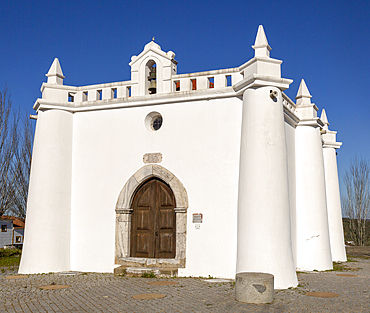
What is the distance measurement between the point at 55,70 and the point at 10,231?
92.5 feet

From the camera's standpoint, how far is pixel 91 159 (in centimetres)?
1154

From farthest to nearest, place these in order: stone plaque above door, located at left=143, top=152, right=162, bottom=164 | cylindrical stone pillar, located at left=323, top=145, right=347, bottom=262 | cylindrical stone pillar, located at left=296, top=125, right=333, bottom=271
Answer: cylindrical stone pillar, located at left=323, top=145, right=347, bottom=262 → cylindrical stone pillar, located at left=296, top=125, right=333, bottom=271 → stone plaque above door, located at left=143, top=152, right=162, bottom=164

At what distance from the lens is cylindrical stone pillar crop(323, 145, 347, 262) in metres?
14.6

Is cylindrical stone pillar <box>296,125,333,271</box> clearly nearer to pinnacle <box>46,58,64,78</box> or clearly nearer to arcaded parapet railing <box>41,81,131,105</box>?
arcaded parapet railing <box>41,81,131,105</box>

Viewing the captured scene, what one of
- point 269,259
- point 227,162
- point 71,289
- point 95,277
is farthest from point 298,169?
point 71,289

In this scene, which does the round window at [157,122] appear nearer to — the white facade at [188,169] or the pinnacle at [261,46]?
the white facade at [188,169]

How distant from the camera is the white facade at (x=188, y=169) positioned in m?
9.12

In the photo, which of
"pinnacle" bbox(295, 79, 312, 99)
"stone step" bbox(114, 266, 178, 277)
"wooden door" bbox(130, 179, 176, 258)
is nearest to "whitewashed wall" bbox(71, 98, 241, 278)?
"stone step" bbox(114, 266, 178, 277)

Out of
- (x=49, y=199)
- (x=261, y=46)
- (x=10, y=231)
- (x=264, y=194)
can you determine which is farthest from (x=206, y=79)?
(x=10, y=231)

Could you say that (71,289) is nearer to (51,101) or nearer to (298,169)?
(51,101)

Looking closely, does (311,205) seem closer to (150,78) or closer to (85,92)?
(150,78)

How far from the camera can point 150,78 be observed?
11.6 metres

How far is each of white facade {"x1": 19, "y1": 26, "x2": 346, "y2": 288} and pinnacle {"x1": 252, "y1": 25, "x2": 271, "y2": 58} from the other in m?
0.03

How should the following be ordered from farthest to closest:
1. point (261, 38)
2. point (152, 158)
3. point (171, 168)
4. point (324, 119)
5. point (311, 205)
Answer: point (324, 119) < point (311, 205) < point (152, 158) < point (171, 168) < point (261, 38)
